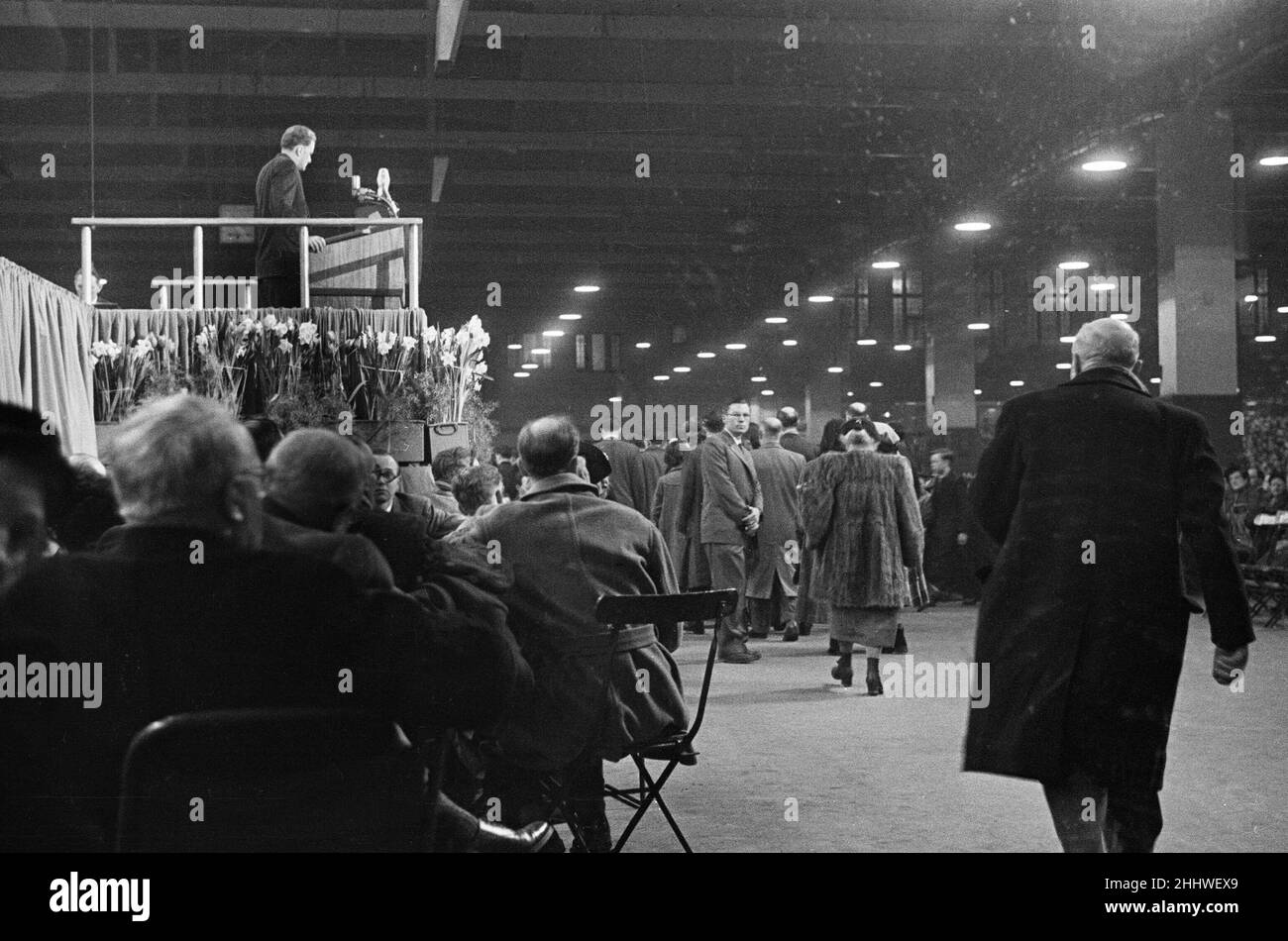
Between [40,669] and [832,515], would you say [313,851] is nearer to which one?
[40,669]

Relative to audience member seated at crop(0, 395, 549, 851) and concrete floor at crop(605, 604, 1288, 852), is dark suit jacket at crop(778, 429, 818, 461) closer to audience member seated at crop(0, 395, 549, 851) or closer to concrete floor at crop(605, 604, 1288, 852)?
concrete floor at crop(605, 604, 1288, 852)

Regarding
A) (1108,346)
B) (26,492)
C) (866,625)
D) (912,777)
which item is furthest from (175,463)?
(866,625)

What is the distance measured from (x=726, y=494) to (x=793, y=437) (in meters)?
1.30

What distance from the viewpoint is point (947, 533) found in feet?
21.5

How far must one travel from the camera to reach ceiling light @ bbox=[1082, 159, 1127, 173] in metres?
4.80

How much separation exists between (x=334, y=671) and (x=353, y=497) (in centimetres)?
40

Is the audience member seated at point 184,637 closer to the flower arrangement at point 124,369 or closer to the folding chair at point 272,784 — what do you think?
the folding chair at point 272,784

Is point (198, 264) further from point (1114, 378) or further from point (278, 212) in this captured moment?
→ point (1114, 378)

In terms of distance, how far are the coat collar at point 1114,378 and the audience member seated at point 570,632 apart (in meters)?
1.06

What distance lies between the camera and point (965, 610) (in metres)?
4.07

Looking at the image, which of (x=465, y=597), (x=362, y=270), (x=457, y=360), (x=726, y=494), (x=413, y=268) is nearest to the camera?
(x=465, y=597)

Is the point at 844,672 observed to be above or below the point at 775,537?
below

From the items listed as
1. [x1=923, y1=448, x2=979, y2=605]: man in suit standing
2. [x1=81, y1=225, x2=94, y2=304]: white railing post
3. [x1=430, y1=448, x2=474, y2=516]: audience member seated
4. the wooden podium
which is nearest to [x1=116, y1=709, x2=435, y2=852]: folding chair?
[x1=430, y1=448, x2=474, y2=516]: audience member seated

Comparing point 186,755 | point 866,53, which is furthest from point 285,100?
point 186,755
